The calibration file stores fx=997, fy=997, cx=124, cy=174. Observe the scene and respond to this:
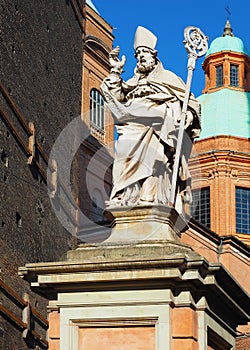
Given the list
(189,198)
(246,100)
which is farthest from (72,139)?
(189,198)

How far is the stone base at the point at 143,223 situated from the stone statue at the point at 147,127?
0.34 feet

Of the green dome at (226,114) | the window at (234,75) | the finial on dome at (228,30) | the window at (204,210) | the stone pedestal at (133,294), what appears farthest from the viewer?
the finial on dome at (228,30)

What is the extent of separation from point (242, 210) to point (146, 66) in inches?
1666

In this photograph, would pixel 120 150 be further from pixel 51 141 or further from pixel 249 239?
pixel 249 239

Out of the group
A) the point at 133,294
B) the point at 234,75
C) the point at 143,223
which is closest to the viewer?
the point at 133,294

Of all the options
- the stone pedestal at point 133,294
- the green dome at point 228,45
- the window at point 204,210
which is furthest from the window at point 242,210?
the stone pedestal at point 133,294

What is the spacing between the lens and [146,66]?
10211 mm

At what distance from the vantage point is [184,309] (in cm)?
886

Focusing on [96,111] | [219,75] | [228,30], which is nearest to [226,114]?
[219,75]

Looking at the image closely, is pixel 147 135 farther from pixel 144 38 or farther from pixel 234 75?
pixel 234 75

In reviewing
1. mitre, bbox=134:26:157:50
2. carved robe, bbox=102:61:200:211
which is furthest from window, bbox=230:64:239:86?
carved robe, bbox=102:61:200:211

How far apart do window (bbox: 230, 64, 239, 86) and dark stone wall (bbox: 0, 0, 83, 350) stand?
14567mm

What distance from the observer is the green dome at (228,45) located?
57906mm

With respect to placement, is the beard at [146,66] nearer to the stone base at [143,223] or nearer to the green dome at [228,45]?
the stone base at [143,223]
